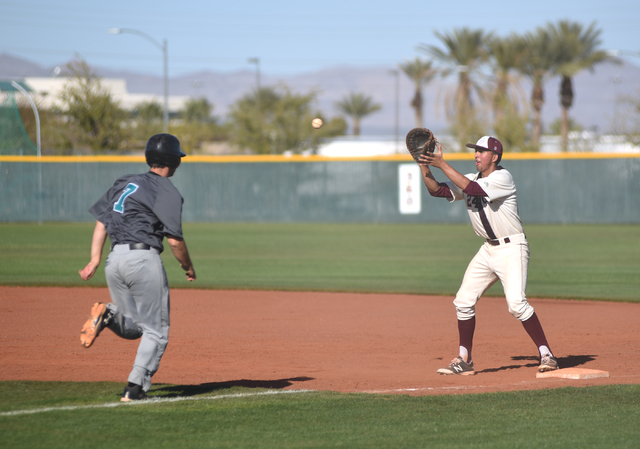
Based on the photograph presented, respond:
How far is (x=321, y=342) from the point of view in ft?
26.0

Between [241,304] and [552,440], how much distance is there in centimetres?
677

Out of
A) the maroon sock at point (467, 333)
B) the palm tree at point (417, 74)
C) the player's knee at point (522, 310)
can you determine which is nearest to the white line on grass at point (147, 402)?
the maroon sock at point (467, 333)

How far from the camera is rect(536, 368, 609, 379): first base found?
6.11m

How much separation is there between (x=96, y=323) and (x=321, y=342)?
11.8 ft

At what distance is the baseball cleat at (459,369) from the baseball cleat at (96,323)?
2939 mm

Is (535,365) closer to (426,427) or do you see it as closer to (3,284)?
(426,427)

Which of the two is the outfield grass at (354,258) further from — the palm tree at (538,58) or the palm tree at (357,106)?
the palm tree at (357,106)

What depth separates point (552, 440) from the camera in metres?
4.22

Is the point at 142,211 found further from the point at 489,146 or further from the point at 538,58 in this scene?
the point at 538,58

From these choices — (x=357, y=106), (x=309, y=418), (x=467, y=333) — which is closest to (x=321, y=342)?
(x=467, y=333)

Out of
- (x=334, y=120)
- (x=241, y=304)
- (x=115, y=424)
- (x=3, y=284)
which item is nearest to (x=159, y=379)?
(x=115, y=424)

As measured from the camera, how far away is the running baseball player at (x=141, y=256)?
467cm

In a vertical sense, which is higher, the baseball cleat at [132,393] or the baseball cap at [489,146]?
the baseball cap at [489,146]

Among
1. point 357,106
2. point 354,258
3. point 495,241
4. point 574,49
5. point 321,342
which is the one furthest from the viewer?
point 357,106
